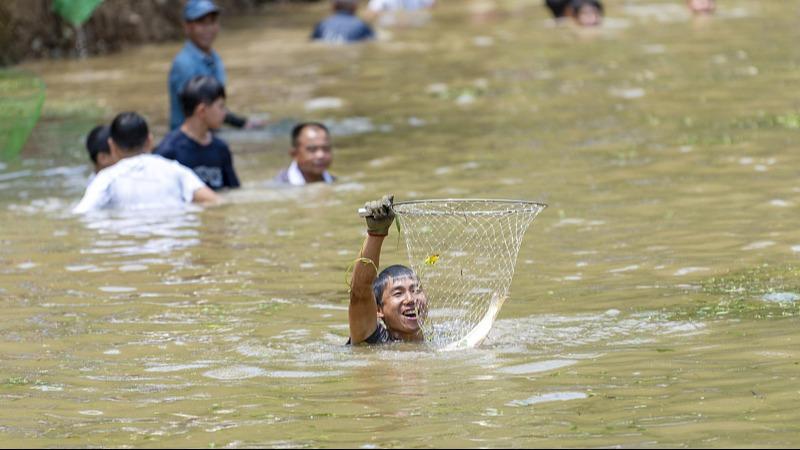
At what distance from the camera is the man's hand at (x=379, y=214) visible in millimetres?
7262

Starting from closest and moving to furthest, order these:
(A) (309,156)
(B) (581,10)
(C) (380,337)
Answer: (C) (380,337) < (A) (309,156) < (B) (581,10)

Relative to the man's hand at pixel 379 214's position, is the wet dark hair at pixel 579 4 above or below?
below

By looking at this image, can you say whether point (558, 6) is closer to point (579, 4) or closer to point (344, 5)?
point (579, 4)

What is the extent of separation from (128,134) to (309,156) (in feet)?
5.63

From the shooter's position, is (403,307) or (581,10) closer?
(403,307)

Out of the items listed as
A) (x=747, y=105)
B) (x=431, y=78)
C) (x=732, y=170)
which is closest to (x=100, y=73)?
(x=431, y=78)

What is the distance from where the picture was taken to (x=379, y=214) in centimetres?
732

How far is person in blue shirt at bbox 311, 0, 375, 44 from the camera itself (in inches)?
905

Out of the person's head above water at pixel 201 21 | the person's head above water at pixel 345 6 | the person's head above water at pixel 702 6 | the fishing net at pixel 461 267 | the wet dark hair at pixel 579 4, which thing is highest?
the person's head above water at pixel 201 21

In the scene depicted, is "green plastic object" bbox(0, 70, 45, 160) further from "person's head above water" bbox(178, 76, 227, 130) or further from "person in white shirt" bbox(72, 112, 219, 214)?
"person's head above water" bbox(178, 76, 227, 130)

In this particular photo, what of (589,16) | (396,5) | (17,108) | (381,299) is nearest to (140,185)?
(17,108)

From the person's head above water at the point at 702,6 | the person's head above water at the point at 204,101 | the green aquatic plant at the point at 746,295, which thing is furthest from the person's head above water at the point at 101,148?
the person's head above water at the point at 702,6

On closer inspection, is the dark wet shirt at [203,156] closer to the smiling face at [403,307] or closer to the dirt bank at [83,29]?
the smiling face at [403,307]

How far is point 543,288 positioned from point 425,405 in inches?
116
